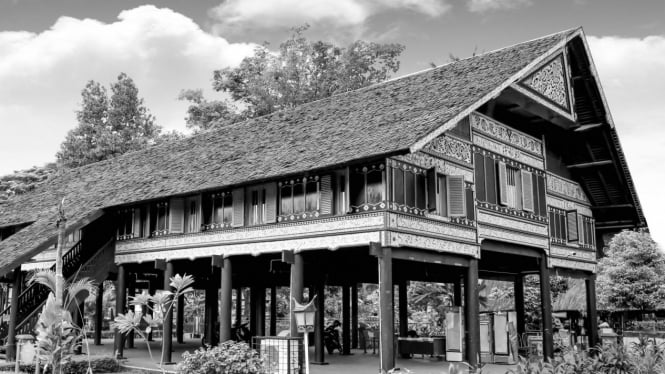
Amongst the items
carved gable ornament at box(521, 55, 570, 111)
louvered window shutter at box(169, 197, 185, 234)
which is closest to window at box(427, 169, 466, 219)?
carved gable ornament at box(521, 55, 570, 111)

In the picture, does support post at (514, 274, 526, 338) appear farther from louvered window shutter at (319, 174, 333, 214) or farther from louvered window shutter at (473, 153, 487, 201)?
louvered window shutter at (319, 174, 333, 214)

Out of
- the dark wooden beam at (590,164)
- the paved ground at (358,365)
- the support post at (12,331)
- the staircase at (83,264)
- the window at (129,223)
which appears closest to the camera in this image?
the paved ground at (358,365)

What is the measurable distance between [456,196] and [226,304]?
645cm

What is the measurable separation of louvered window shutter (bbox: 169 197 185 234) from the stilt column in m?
7.27

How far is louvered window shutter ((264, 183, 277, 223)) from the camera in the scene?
17.8 metres

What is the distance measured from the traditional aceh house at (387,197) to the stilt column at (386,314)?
0.03m

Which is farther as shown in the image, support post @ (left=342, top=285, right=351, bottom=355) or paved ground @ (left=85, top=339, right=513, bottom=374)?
support post @ (left=342, top=285, right=351, bottom=355)

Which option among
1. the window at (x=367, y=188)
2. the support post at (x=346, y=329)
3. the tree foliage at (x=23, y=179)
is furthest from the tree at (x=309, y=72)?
the window at (x=367, y=188)

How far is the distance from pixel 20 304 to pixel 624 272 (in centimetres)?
2437

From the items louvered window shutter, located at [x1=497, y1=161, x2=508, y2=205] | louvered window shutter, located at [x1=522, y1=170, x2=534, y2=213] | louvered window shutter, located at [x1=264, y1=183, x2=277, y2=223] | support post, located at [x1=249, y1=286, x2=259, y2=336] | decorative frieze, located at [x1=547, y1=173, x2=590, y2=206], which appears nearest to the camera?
louvered window shutter, located at [x1=264, y1=183, x2=277, y2=223]

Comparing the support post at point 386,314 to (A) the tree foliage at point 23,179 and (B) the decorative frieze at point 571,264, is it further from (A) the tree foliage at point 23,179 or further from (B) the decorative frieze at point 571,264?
(A) the tree foliage at point 23,179

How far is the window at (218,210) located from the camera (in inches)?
756

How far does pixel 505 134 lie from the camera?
1973 centimetres

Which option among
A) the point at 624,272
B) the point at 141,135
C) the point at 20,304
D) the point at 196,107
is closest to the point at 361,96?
the point at 20,304
